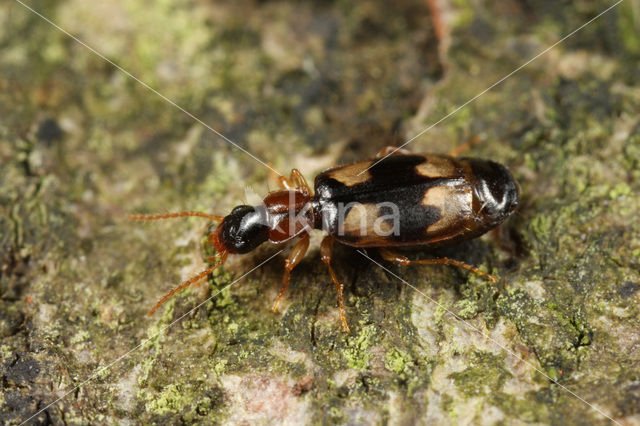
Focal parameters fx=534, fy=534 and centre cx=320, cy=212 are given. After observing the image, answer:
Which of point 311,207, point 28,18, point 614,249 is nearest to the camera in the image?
point 614,249

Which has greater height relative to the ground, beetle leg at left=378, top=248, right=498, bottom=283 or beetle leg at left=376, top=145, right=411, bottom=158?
beetle leg at left=376, top=145, right=411, bottom=158

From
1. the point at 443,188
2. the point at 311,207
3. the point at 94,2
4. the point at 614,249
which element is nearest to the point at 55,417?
the point at 311,207

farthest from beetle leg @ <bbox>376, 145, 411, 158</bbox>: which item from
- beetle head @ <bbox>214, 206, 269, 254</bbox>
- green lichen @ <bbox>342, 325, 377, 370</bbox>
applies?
green lichen @ <bbox>342, 325, 377, 370</bbox>

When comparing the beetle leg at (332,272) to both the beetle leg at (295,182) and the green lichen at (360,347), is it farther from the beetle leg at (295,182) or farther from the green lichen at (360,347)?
the beetle leg at (295,182)

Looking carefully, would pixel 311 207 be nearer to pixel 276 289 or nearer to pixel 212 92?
pixel 276 289

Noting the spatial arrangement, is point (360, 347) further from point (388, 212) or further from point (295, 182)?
point (295, 182)

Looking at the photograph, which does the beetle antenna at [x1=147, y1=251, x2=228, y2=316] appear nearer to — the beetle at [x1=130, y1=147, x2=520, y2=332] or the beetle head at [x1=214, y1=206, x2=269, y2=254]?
the beetle at [x1=130, y1=147, x2=520, y2=332]

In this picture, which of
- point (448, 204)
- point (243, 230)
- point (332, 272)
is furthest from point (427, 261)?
point (243, 230)
